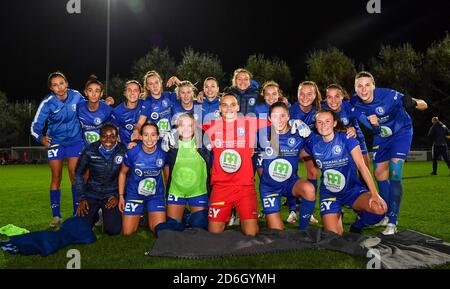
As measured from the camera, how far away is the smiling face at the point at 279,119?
510cm

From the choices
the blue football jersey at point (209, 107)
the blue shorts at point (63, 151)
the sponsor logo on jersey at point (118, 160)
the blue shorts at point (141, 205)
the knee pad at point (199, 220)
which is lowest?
the knee pad at point (199, 220)

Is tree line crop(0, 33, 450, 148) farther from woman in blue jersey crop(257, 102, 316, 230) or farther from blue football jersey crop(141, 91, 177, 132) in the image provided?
woman in blue jersey crop(257, 102, 316, 230)

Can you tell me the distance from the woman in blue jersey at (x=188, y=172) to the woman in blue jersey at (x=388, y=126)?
2234 millimetres

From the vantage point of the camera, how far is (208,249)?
427 centimetres

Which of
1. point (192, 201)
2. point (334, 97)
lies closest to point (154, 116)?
point (192, 201)

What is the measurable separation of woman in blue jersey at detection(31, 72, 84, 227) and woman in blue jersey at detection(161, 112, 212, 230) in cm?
183

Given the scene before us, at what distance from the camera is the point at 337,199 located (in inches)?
193

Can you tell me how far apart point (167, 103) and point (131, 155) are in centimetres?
157

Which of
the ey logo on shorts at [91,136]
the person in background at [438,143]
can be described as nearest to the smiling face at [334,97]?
the ey logo on shorts at [91,136]

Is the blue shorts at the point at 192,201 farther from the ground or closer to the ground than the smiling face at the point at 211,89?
closer to the ground

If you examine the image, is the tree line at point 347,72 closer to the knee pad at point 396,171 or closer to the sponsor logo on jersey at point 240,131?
the knee pad at point 396,171

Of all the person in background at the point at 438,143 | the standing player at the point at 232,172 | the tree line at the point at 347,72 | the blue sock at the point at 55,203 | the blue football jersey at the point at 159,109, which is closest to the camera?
the standing player at the point at 232,172

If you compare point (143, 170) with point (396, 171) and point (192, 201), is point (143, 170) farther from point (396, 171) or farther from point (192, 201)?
point (396, 171)
